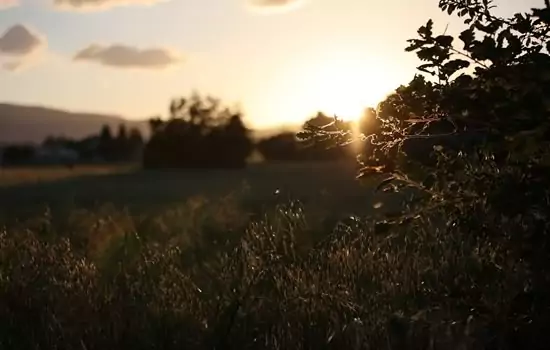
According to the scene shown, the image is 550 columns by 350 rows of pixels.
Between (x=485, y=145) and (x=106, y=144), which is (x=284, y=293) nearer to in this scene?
(x=485, y=145)

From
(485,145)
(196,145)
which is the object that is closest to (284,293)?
(485,145)

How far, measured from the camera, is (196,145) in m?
74.2

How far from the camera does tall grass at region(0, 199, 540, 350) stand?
11.4 feet

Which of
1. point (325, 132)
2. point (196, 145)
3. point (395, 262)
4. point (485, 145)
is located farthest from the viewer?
point (196, 145)

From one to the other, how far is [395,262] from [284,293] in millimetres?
760

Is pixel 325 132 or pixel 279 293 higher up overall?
pixel 325 132

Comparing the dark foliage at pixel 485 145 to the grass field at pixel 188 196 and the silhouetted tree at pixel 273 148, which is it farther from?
the silhouetted tree at pixel 273 148

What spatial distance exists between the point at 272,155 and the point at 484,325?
80.5 metres

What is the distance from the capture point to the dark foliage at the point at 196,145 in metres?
73.6

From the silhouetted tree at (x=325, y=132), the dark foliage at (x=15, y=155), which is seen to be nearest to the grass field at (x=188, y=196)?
the silhouetted tree at (x=325, y=132)

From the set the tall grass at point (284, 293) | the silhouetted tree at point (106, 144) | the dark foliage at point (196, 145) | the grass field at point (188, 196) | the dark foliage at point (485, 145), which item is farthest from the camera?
the silhouetted tree at point (106, 144)

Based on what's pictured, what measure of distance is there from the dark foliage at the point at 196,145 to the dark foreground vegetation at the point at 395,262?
220 ft

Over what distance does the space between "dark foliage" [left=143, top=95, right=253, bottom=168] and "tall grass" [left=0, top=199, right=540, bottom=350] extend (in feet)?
222

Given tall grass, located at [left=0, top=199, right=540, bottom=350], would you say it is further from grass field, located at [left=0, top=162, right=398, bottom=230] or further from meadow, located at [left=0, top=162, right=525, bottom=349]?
grass field, located at [left=0, top=162, right=398, bottom=230]
